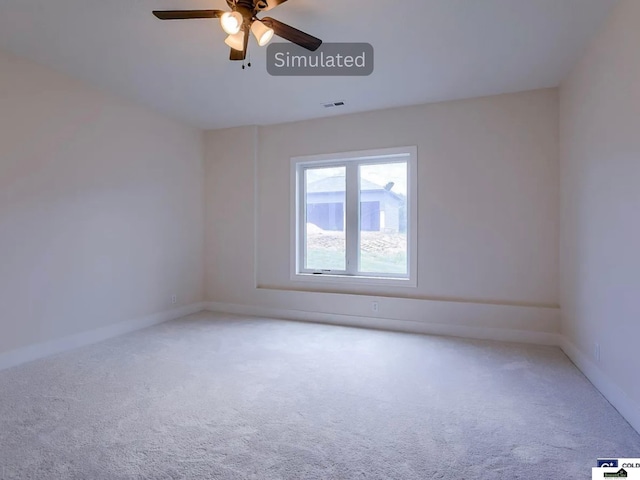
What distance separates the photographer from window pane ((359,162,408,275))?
419cm

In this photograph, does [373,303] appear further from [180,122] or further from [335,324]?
[180,122]

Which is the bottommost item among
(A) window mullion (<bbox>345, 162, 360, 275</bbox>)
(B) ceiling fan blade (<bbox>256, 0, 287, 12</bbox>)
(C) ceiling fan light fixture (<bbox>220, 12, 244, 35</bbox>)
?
(A) window mullion (<bbox>345, 162, 360, 275</bbox>)

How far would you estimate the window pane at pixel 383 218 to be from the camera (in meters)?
4.19

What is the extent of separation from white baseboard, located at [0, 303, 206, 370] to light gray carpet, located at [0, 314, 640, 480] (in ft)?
0.49

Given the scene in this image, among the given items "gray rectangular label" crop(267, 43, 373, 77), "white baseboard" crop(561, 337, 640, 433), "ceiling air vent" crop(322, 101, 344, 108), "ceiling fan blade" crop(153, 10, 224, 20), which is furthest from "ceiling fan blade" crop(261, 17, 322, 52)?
"white baseboard" crop(561, 337, 640, 433)

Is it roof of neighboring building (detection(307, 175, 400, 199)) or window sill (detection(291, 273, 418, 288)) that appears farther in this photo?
roof of neighboring building (detection(307, 175, 400, 199))

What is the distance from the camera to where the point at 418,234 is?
3994mm

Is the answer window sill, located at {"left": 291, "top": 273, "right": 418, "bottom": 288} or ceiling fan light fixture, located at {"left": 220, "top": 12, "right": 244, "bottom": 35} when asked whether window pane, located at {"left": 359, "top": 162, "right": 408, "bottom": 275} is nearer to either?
window sill, located at {"left": 291, "top": 273, "right": 418, "bottom": 288}

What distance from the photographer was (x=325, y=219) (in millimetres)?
4648

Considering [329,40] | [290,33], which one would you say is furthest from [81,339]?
[329,40]

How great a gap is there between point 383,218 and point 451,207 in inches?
32.6

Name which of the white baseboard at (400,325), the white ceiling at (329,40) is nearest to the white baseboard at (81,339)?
the white baseboard at (400,325)

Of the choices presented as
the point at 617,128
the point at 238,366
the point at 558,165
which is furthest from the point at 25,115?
the point at 558,165

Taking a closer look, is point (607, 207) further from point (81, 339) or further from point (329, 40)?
point (81, 339)
